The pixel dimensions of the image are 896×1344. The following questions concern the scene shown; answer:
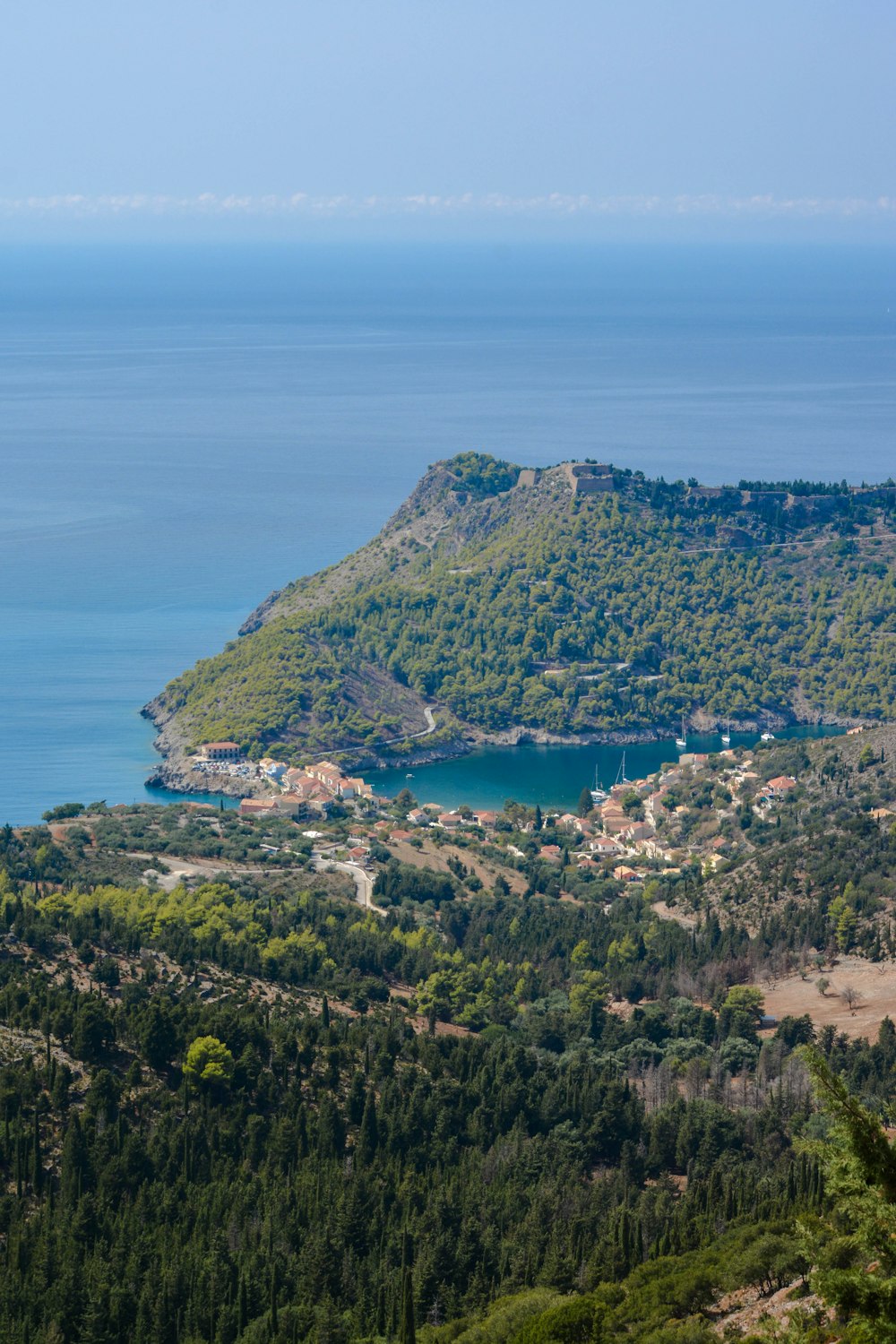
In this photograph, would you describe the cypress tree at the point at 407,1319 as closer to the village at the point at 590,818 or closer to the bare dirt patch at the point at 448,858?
the bare dirt patch at the point at 448,858

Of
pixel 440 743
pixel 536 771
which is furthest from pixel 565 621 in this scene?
pixel 536 771

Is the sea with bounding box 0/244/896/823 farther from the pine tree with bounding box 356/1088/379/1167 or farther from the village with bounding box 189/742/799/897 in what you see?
the pine tree with bounding box 356/1088/379/1167

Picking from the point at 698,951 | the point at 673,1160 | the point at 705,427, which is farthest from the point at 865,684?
the point at 705,427

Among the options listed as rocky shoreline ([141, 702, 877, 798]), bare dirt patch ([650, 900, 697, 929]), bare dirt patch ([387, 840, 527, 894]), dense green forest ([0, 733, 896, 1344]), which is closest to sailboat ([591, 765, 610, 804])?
rocky shoreline ([141, 702, 877, 798])

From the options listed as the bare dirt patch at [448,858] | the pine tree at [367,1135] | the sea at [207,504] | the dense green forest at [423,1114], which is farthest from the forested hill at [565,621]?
the pine tree at [367,1135]

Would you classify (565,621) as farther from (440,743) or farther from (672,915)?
(672,915)

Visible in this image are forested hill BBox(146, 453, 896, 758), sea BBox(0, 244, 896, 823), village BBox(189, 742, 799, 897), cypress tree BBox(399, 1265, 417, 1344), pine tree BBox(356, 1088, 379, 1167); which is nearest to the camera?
cypress tree BBox(399, 1265, 417, 1344)
